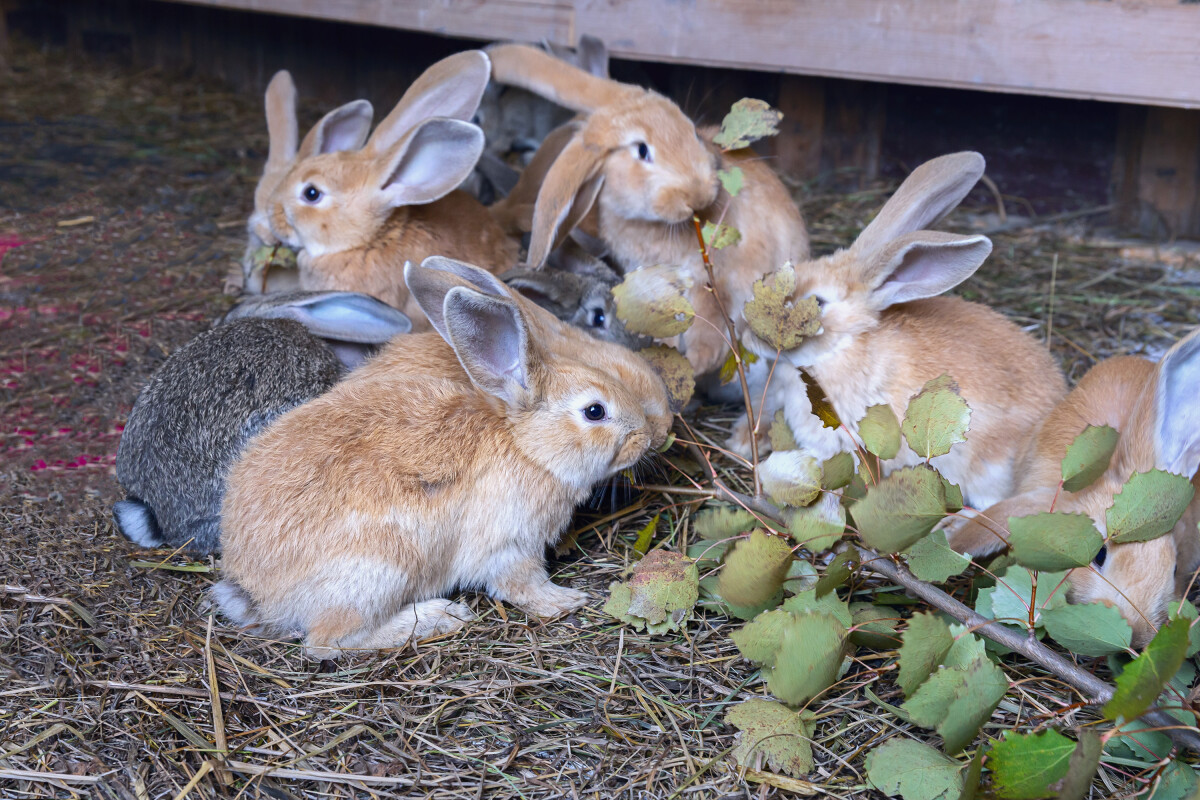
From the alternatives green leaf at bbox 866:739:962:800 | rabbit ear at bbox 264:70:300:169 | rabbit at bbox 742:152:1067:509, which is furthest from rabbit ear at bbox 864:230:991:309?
rabbit ear at bbox 264:70:300:169

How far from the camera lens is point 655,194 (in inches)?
153

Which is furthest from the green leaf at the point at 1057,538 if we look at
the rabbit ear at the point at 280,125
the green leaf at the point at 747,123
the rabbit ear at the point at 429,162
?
the rabbit ear at the point at 280,125

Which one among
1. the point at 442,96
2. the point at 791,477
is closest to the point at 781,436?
the point at 791,477

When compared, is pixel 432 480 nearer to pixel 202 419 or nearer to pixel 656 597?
pixel 656 597

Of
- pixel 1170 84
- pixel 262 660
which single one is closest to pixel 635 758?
pixel 262 660

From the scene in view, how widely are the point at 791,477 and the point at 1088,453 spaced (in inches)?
34.7

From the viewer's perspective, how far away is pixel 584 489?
311cm

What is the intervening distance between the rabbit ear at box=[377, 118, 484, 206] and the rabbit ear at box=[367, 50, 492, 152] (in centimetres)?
9

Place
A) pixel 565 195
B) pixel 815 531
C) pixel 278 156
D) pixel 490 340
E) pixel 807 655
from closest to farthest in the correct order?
1. pixel 807 655
2. pixel 815 531
3. pixel 490 340
4. pixel 565 195
5. pixel 278 156

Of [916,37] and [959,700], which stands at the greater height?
[916,37]

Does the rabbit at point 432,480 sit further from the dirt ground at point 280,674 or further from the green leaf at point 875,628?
the green leaf at point 875,628

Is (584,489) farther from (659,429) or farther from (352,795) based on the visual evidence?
(352,795)

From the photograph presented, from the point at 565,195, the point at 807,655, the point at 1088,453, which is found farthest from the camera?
the point at 565,195

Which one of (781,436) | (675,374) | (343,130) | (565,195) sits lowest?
(781,436)
